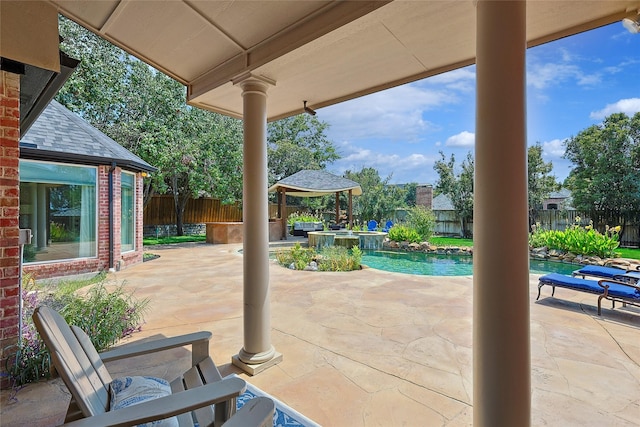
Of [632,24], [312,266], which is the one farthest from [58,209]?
[632,24]

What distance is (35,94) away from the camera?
344 cm

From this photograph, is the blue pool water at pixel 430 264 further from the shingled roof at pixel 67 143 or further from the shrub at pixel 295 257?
the shingled roof at pixel 67 143

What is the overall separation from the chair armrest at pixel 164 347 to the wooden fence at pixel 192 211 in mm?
16179

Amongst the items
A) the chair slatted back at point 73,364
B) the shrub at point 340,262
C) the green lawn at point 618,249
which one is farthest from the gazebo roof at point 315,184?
the chair slatted back at point 73,364

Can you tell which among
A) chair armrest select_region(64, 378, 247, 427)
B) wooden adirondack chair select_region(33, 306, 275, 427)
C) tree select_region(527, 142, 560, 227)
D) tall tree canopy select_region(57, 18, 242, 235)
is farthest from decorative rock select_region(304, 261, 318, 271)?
tree select_region(527, 142, 560, 227)

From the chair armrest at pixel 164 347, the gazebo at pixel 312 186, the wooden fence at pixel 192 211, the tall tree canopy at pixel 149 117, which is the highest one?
the tall tree canopy at pixel 149 117

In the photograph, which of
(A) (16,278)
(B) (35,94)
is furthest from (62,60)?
(A) (16,278)

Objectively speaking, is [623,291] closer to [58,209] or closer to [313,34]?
[313,34]

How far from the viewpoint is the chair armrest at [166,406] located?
51.3 inches

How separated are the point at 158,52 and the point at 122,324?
10.2 feet

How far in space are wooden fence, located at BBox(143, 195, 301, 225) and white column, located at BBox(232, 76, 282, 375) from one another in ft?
50.4

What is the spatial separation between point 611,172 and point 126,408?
21.1 metres

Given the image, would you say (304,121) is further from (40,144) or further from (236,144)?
(40,144)

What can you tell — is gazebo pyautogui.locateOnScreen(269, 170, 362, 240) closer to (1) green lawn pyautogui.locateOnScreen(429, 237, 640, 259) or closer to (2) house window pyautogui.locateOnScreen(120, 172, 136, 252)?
(1) green lawn pyautogui.locateOnScreen(429, 237, 640, 259)
